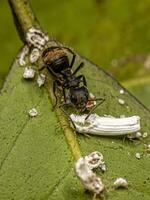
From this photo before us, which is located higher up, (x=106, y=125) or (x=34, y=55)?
(x=34, y=55)

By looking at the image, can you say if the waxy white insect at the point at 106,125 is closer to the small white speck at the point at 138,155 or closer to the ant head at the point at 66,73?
the small white speck at the point at 138,155

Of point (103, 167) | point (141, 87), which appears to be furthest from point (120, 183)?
point (141, 87)

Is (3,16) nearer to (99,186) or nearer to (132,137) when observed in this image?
(132,137)

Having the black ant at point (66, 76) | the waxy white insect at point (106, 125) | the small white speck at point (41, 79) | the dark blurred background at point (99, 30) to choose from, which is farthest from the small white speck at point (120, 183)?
the dark blurred background at point (99, 30)

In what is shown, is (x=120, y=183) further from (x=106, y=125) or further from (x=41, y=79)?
(x=41, y=79)

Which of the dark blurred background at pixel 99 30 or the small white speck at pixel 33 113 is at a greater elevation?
the dark blurred background at pixel 99 30

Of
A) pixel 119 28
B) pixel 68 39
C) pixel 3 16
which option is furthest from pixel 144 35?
pixel 3 16
